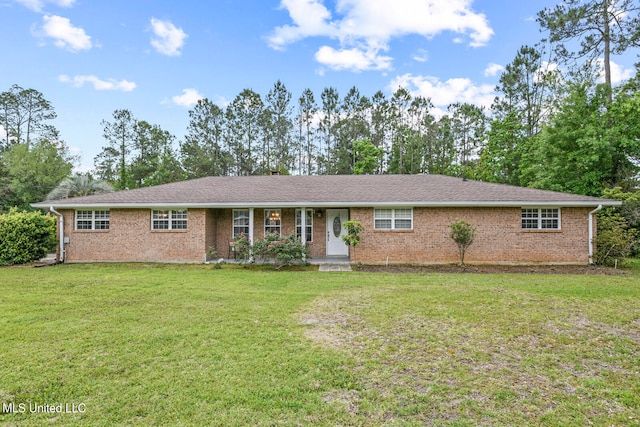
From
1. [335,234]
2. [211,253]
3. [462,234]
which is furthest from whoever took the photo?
[335,234]

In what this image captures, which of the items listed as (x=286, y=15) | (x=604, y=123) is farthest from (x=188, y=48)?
(x=604, y=123)

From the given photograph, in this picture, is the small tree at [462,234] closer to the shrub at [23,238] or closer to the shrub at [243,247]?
the shrub at [243,247]

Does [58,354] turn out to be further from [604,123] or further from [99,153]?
[99,153]

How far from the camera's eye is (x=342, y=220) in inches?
527

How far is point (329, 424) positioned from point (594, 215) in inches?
545

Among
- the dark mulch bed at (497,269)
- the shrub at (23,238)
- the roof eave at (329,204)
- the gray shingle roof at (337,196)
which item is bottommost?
the dark mulch bed at (497,269)

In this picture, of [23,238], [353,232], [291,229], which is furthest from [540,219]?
[23,238]

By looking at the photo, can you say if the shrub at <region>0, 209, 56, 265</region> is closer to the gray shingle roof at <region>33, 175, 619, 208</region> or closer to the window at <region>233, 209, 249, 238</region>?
the gray shingle roof at <region>33, 175, 619, 208</region>

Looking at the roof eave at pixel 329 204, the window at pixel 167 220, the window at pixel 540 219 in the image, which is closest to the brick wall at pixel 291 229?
the roof eave at pixel 329 204

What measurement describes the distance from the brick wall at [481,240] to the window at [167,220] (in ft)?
22.4

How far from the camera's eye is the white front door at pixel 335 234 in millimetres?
13398

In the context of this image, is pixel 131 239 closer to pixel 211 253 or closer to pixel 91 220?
pixel 91 220

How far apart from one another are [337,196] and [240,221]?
4.40m

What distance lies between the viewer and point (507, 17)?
16.0m
